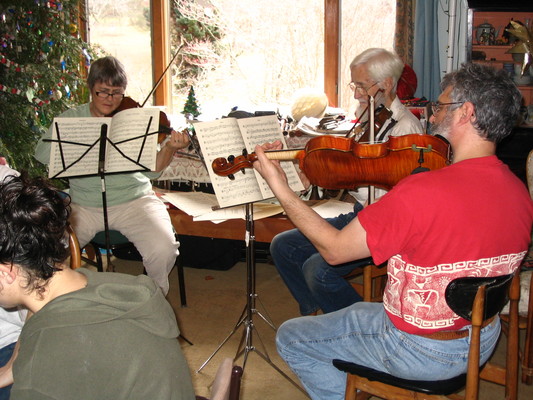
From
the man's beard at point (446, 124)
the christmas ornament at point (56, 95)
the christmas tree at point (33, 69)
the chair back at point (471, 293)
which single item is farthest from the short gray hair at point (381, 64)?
the christmas ornament at point (56, 95)

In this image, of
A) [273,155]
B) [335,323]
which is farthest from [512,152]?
[335,323]

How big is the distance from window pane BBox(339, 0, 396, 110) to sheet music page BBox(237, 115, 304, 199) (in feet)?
8.27

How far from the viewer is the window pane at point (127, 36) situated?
5068 millimetres

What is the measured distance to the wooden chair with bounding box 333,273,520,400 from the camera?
53.9 inches

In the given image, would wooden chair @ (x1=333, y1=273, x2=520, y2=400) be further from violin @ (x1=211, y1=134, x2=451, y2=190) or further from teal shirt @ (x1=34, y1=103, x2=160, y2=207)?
teal shirt @ (x1=34, y1=103, x2=160, y2=207)

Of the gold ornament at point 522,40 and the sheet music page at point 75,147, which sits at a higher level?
the gold ornament at point 522,40

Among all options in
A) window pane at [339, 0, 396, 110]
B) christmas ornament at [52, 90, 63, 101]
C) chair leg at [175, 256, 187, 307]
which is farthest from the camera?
window pane at [339, 0, 396, 110]

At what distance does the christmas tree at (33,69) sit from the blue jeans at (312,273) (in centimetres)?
210

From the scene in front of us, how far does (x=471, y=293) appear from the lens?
4.51 feet

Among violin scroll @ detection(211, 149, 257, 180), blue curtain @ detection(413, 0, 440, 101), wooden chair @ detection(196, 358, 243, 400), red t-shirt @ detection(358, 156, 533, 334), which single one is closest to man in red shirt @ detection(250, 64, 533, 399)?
red t-shirt @ detection(358, 156, 533, 334)

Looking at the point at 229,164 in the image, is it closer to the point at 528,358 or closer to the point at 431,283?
the point at 431,283

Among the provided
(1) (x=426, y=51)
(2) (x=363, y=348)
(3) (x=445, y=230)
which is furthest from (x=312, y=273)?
(1) (x=426, y=51)

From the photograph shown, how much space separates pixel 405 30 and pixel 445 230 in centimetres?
318

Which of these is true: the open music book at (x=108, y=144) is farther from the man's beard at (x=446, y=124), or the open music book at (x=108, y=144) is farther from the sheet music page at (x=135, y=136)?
the man's beard at (x=446, y=124)
